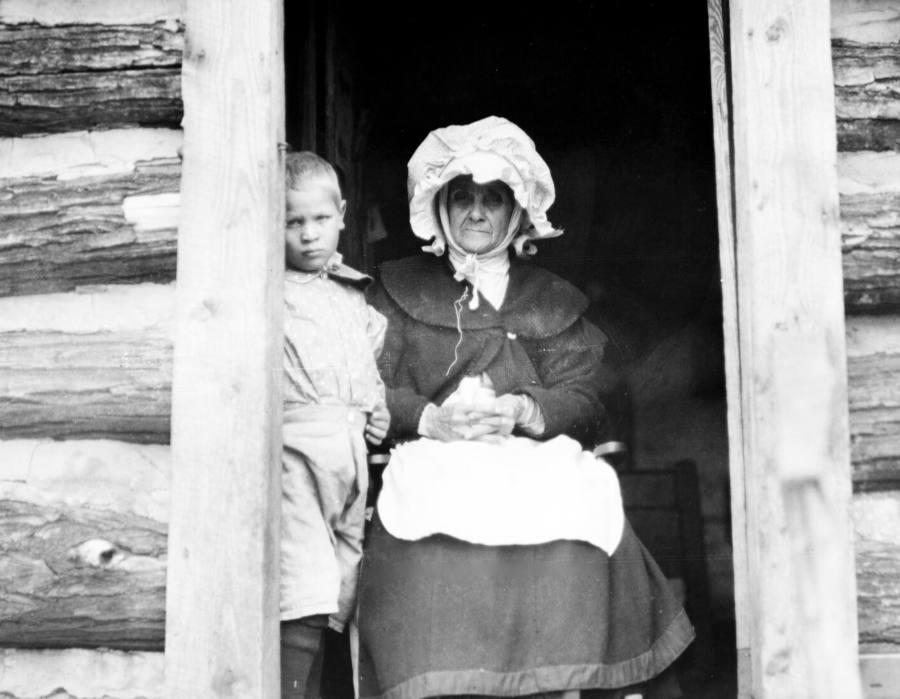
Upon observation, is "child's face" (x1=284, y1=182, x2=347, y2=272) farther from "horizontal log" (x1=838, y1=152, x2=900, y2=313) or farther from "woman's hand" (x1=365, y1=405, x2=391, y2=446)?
"horizontal log" (x1=838, y1=152, x2=900, y2=313)

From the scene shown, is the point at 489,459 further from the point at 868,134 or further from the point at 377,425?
the point at 868,134

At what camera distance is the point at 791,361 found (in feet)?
9.71

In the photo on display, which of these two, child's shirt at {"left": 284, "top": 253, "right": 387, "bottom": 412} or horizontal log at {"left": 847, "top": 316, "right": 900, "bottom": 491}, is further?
child's shirt at {"left": 284, "top": 253, "right": 387, "bottom": 412}

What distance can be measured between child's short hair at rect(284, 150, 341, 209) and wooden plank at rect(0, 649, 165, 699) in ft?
4.07

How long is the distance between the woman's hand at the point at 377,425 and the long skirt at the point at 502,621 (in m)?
0.25

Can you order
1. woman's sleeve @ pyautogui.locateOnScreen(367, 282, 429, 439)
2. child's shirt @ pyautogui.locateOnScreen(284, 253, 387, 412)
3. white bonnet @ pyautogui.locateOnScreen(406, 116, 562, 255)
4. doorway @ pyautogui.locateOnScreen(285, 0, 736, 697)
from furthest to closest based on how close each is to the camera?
1. doorway @ pyautogui.locateOnScreen(285, 0, 736, 697)
2. white bonnet @ pyautogui.locateOnScreen(406, 116, 562, 255)
3. woman's sleeve @ pyautogui.locateOnScreen(367, 282, 429, 439)
4. child's shirt @ pyautogui.locateOnScreen(284, 253, 387, 412)

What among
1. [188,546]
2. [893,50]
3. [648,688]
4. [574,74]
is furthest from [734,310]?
[574,74]

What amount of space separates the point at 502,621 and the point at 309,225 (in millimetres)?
1129

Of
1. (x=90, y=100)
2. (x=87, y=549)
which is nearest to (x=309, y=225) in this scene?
(x=90, y=100)

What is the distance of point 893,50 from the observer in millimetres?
3275

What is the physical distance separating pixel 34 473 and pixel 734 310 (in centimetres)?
176

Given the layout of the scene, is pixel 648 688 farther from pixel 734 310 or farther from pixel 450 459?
pixel 734 310

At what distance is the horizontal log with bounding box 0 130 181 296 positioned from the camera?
3236 millimetres

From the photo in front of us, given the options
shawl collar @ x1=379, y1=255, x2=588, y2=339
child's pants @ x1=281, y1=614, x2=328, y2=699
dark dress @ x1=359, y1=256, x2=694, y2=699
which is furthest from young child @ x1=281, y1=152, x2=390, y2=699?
shawl collar @ x1=379, y1=255, x2=588, y2=339
